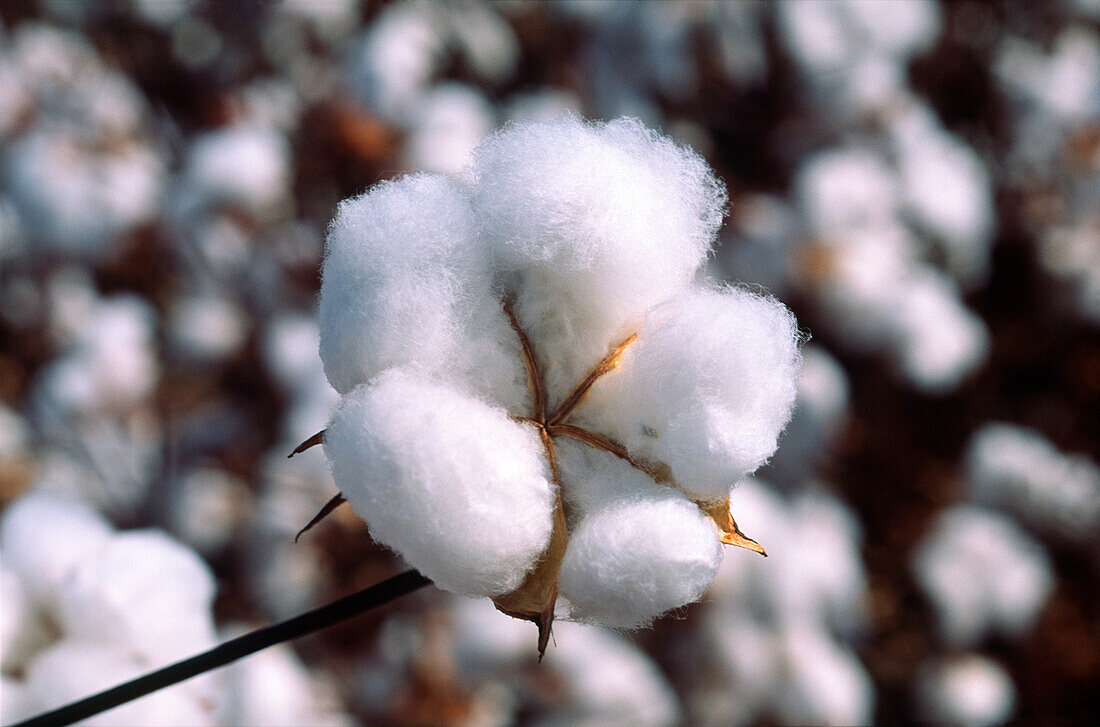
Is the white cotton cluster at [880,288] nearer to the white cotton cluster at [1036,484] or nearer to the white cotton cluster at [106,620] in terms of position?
the white cotton cluster at [1036,484]

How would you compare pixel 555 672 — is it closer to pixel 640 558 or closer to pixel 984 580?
pixel 984 580

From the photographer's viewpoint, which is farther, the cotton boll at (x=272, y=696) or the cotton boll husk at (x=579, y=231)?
the cotton boll at (x=272, y=696)

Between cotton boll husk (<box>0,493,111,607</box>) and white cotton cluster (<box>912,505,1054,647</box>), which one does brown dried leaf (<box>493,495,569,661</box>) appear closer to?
cotton boll husk (<box>0,493,111,607</box>)

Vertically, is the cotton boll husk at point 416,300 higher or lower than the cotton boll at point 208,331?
higher

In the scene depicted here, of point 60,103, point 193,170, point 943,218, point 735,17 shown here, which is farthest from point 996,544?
point 60,103

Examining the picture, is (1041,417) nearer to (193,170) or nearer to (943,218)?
(943,218)

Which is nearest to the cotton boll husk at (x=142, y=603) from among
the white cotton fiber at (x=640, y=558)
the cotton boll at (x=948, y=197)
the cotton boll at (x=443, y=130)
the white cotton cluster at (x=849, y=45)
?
the white cotton fiber at (x=640, y=558)
